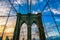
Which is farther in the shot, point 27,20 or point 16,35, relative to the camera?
point 27,20

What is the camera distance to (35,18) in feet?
55.6

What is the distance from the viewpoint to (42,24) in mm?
16484

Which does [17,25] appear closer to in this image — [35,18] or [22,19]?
[22,19]

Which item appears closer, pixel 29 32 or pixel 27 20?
pixel 29 32

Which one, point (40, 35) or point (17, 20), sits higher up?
point (17, 20)

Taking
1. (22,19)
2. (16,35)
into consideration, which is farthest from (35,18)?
(16,35)

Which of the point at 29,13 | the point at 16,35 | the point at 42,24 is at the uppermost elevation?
the point at 29,13

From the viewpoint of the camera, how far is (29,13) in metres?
16.6

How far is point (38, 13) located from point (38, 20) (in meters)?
0.80

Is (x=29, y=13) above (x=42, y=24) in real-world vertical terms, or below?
above

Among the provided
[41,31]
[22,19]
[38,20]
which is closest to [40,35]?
[41,31]

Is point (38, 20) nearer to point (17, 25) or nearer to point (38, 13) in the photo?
point (38, 13)

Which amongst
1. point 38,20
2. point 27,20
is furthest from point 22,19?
point 38,20

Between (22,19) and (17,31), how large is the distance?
1967 millimetres
